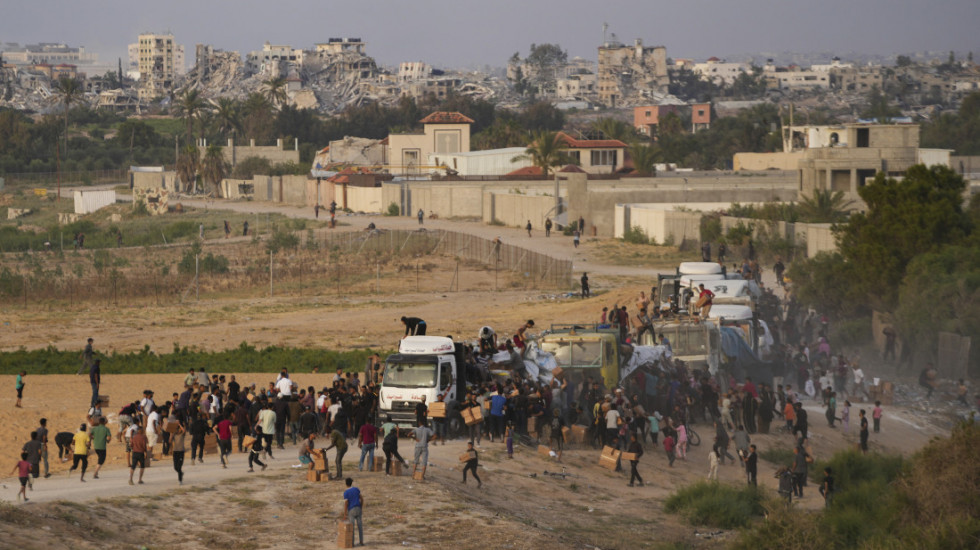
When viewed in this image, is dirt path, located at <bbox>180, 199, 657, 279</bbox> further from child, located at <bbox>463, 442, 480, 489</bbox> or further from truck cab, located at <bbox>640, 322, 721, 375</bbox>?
child, located at <bbox>463, 442, 480, 489</bbox>

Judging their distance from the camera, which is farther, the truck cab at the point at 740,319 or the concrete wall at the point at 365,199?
the concrete wall at the point at 365,199

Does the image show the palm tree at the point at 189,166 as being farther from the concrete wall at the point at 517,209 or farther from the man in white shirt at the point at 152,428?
the man in white shirt at the point at 152,428

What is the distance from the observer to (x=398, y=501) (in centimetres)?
2012

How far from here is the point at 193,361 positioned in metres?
35.3

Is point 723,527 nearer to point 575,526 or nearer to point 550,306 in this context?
point 575,526

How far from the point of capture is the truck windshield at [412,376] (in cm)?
2359

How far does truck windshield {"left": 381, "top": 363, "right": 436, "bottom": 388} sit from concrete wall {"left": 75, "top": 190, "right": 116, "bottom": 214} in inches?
2958

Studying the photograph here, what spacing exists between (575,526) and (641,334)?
33.1 ft

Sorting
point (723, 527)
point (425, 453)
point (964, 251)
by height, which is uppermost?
point (964, 251)

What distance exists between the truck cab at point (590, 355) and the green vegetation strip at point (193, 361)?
8034mm

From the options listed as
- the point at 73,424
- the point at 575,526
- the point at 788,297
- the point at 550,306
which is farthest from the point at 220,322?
the point at 575,526

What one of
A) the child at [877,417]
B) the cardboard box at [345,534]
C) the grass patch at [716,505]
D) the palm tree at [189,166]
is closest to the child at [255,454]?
the cardboard box at [345,534]

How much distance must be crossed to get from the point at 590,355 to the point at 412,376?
16.9 feet

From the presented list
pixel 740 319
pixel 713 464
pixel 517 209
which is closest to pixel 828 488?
pixel 713 464
